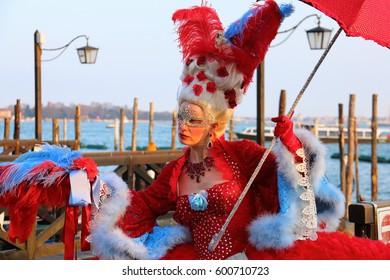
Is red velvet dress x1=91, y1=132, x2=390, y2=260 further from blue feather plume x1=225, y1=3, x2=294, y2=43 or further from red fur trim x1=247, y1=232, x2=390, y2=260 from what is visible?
blue feather plume x1=225, y1=3, x2=294, y2=43

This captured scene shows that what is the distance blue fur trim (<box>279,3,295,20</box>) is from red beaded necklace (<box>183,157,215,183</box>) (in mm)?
745

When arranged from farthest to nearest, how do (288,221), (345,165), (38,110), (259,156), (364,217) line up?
(345,165) < (38,110) < (364,217) < (259,156) < (288,221)

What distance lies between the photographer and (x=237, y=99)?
3.43 m

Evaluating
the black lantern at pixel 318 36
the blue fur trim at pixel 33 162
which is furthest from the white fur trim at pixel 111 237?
the black lantern at pixel 318 36

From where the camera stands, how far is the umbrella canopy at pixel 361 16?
9.52 ft

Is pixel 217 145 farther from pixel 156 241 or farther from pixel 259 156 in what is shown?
pixel 156 241

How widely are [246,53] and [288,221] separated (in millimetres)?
799

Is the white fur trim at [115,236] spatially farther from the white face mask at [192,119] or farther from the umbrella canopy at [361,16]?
the umbrella canopy at [361,16]

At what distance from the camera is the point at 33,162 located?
3.17 m

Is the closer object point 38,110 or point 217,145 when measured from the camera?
point 217,145

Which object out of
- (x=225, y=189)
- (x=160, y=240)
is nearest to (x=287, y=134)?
(x=225, y=189)

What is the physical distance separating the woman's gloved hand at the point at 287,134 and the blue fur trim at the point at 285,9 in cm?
51

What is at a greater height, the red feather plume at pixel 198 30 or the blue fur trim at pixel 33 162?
the red feather plume at pixel 198 30

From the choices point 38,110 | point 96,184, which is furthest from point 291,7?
point 38,110
